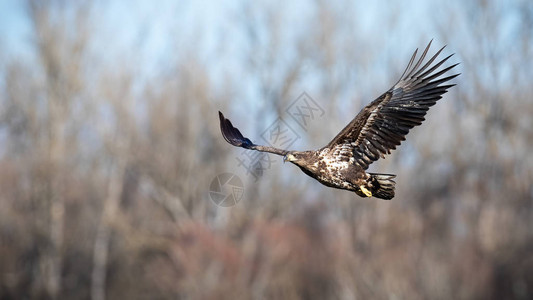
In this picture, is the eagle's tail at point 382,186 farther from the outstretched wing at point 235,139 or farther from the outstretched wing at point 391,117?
the outstretched wing at point 235,139

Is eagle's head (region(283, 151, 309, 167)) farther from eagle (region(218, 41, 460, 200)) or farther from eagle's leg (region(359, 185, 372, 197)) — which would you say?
eagle's leg (region(359, 185, 372, 197))

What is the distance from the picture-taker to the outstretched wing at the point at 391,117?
858 cm

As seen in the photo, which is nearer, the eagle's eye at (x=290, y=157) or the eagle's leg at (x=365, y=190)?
the eagle's eye at (x=290, y=157)

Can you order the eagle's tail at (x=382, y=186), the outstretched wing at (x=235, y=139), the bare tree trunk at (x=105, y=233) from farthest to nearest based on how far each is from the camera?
the bare tree trunk at (x=105, y=233) < the outstretched wing at (x=235, y=139) < the eagle's tail at (x=382, y=186)

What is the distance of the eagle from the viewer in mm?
8320

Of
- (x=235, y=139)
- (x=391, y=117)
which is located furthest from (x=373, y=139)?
(x=235, y=139)

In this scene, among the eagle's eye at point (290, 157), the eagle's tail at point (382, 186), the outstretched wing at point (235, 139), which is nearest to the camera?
the eagle's eye at point (290, 157)

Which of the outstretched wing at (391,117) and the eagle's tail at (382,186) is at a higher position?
the outstretched wing at (391,117)

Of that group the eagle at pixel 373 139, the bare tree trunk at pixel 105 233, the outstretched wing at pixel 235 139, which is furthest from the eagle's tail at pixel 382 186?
the bare tree trunk at pixel 105 233

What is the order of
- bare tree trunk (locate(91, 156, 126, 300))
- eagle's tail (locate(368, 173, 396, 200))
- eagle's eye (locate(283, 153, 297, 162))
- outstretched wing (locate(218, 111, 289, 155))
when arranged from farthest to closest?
bare tree trunk (locate(91, 156, 126, 300)) → outstretched wing (locate(218, 111, 289, 155)) → eagle's tail (locate(368, 173, 396, 200)) → eagle's eye (locate(283, 153, 297, 162))

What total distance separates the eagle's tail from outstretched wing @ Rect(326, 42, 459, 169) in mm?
290

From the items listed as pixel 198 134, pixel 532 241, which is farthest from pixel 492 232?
pixel 198 134

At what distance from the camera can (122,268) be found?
97.9ft

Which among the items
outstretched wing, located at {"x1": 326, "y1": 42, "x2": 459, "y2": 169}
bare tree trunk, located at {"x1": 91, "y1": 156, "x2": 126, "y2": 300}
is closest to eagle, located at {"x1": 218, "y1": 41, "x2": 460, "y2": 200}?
outstretched wing, located at {"x1": 326, "y1": 42, "x2": 459, "y2": 169}
